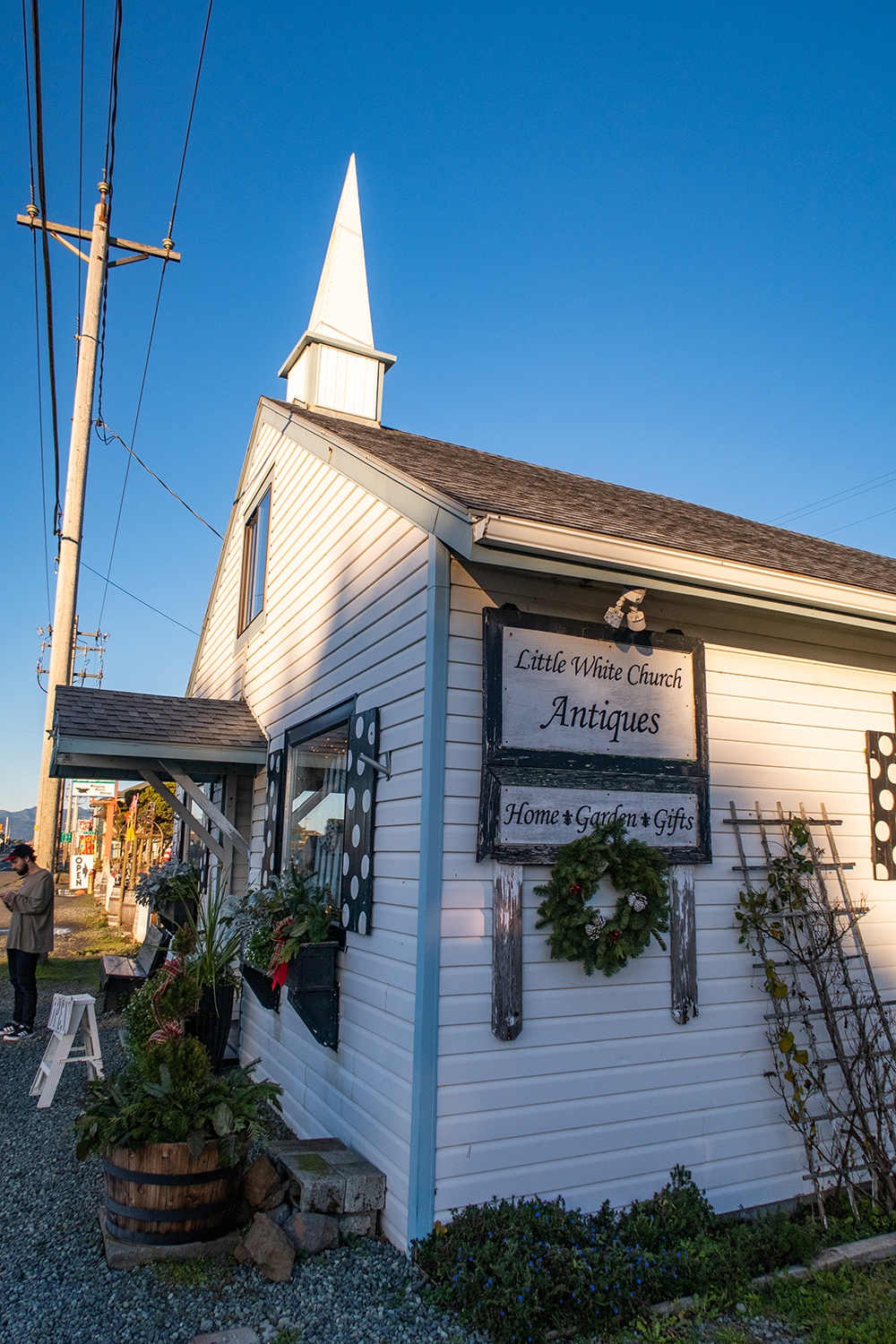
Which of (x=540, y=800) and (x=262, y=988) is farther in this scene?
(x=262, y=988)

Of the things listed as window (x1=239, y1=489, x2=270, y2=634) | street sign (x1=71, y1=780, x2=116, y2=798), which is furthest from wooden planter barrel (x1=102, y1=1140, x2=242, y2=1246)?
street sign (x1=71, y1=780, x2=116, y2=798)

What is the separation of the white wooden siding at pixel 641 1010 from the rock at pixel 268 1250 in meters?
0.66

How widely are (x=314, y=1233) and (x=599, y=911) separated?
1.86m

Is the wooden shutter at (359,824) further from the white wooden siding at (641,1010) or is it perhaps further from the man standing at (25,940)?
the man standing at (25,940)

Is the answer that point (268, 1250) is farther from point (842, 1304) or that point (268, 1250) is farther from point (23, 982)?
point (23, 982)

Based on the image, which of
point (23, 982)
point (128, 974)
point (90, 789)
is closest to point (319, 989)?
point (23, 982)

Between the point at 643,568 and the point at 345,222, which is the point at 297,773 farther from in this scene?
the point at 345,222

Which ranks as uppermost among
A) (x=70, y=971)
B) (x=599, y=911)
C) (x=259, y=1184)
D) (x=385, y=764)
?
(x=385, y=764)

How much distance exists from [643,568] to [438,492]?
1.03 meters

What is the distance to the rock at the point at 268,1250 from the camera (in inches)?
144

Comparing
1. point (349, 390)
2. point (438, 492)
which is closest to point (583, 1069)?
point (438, 492)

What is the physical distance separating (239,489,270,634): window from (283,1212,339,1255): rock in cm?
554

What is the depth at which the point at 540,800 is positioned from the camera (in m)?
4.28

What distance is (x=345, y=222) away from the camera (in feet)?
33.9
